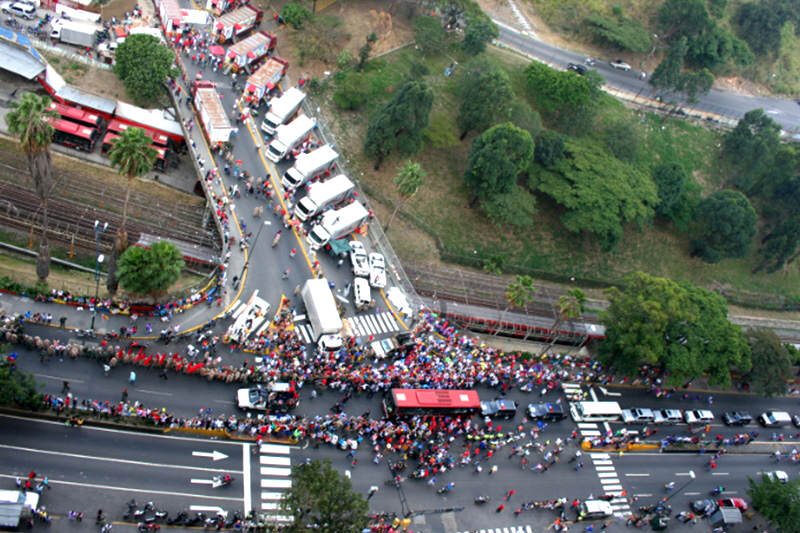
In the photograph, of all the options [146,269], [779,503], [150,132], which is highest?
[150,132]

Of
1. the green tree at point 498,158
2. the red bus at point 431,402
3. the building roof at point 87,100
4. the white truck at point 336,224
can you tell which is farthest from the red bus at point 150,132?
the red bus at point 431,402

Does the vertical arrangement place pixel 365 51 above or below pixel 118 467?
above

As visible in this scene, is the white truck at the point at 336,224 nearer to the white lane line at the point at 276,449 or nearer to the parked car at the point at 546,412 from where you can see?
the white lane line at the point at 276,449

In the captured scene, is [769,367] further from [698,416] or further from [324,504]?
[324,504]

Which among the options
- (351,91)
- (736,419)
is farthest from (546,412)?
(351,91)

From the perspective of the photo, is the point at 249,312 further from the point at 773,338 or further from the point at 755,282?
the point at 755,282

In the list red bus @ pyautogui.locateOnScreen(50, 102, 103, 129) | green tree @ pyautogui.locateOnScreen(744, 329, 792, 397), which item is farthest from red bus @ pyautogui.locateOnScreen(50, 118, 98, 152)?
green tree @ pyautogui.locateOnScreen(744, 329, 792, 397)
